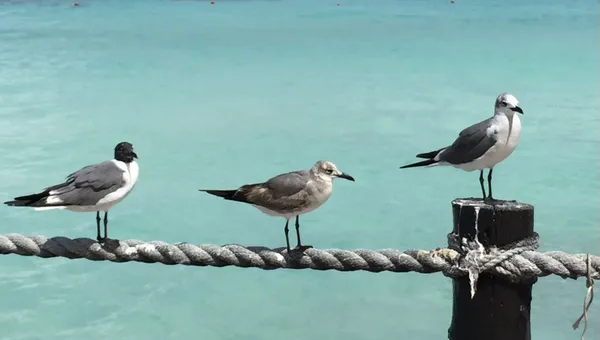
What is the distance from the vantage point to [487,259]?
1838mm

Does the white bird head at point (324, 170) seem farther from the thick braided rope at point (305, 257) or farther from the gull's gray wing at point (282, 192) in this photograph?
the thick braided rope at point (305, 257)

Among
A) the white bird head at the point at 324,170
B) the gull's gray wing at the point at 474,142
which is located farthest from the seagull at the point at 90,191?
the gull's gray wing at the point at 474,142

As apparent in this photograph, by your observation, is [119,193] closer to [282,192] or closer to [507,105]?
[282,192]

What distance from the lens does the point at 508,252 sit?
1848 mm

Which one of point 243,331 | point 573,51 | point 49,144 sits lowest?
point 243,331

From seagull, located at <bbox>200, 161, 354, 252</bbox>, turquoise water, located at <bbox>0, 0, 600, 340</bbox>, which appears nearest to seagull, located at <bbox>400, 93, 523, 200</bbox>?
seagull, located at <bbox>200, 161, 354, 252</bbox>

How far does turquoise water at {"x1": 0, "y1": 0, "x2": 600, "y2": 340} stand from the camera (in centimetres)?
564

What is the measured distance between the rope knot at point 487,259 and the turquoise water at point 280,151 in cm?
335

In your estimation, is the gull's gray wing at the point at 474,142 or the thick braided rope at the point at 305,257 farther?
the gull's gray wing at the point at 474,142

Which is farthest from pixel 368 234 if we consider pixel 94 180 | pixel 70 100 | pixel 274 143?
pixel 70 100

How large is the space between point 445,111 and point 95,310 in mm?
5204

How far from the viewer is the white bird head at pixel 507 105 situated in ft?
8.86

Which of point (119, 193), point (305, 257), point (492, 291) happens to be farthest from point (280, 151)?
point (492, 291)

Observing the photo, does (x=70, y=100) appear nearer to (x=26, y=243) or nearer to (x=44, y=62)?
(x=44, y=62)
